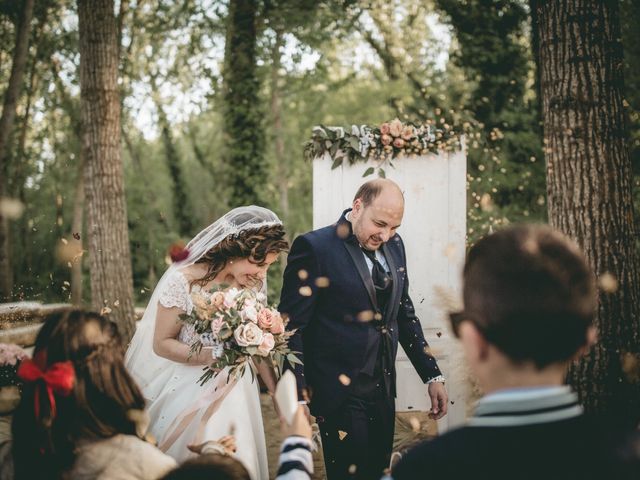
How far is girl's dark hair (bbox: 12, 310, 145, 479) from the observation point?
1.86 m

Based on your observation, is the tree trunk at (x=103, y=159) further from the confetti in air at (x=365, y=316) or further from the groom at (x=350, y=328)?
the confetti in air at (x=365, y=316)

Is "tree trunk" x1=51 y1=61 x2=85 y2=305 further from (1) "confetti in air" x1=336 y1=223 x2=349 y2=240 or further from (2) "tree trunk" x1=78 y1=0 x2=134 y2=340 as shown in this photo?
(1) "confetti in air" x1=336 y1=223 x2=349 y2=240

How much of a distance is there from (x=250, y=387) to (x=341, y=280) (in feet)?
2.63

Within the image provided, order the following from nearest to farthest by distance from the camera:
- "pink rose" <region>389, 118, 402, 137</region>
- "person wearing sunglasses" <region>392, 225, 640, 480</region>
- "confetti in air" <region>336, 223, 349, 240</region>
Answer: "person wearing sunglasses" <region>392, 225, 640, 480</region> → "confetti in air" <region>336, 223, 349, 240</region> → "pink rose" <region>389, 118, 402, 137</region>

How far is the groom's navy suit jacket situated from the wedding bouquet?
220mm

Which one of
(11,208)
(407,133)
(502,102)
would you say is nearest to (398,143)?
(407,133)

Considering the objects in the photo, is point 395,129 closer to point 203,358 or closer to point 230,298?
point 230,298

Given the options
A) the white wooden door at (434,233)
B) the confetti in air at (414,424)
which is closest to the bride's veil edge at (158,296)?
the white wooden door at (434,233)

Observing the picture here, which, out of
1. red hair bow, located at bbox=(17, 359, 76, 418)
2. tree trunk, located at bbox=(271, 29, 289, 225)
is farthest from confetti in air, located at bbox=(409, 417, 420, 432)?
tree trunk, located at bbox=(271, 29, 289, 225)

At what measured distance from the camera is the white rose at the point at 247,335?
2.85 metres

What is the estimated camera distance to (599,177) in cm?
370

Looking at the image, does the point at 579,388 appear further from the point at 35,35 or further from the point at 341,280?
the point at 35,35

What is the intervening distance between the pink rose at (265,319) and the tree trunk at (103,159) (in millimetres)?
3558

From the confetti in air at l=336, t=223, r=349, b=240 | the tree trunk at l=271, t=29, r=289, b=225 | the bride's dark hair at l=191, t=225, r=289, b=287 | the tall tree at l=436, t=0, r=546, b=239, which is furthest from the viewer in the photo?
the tree trunk at l=271, t=29, r=289, b=225
